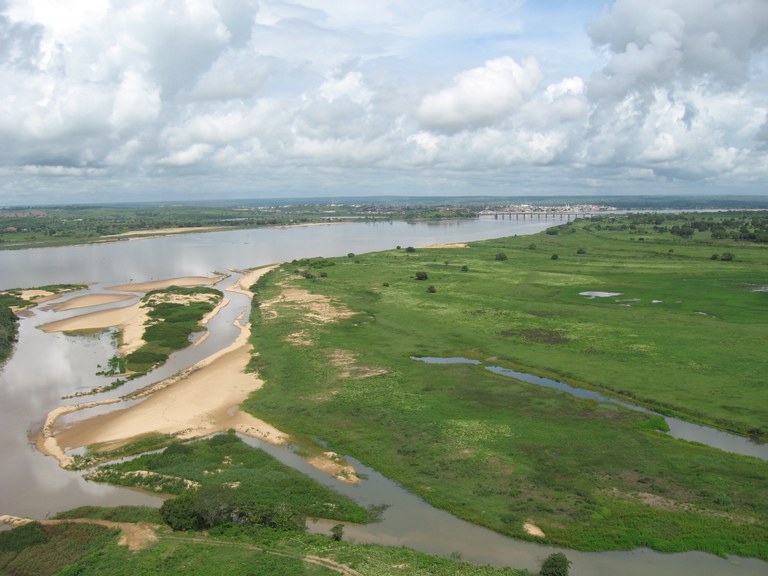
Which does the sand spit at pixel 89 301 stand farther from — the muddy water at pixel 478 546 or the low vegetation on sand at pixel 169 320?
the muddy water at pixel 478 546

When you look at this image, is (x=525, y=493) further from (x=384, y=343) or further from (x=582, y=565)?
(x=384, y=343)

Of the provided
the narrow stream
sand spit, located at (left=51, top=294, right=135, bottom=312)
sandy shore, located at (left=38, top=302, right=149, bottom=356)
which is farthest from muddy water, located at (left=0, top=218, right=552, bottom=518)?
the narrow stream

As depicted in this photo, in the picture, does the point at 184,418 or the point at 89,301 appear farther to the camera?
the point at 89,301

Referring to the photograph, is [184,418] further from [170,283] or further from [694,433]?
[170,283]

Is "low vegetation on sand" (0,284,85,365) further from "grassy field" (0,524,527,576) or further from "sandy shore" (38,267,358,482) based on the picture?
"grassy field" (0,524,527,576)

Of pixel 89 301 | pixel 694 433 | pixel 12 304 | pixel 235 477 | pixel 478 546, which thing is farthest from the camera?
pixel 89 301

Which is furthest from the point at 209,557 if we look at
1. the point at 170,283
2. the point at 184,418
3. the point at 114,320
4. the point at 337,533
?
the point at 170,283
